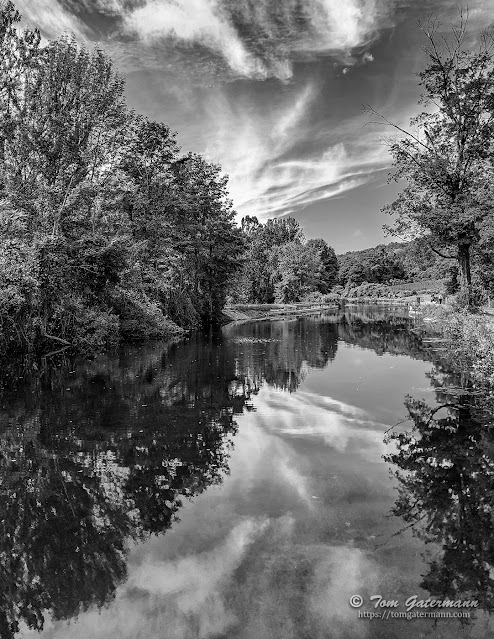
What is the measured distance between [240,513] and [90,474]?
104 inches

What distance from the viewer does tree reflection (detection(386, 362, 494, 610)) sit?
14.1ft

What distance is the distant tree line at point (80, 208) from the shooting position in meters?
18.7

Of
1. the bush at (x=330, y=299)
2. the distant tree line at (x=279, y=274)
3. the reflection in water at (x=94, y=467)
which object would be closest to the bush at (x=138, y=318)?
the reflection in water at (x=94, y=467)


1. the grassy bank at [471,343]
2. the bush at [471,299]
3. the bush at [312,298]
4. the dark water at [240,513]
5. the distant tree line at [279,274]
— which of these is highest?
the distant tree line at [279,274]

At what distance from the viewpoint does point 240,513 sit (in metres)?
5.51

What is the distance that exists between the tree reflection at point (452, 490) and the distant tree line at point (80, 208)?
14495 millimetres

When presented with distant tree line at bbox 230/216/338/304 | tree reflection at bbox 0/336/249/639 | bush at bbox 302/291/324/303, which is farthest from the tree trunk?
bush at bbox 302/291/324/303

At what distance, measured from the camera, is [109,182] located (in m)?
25.8

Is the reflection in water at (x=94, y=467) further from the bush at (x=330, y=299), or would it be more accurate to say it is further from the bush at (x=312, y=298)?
the bush at (x=330, y=299)

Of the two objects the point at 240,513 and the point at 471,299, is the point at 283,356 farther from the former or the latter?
the point at 471,299

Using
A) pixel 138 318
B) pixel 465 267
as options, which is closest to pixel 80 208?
pixel 138 318

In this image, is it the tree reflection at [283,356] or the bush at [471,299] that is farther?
the bush at [471,299]

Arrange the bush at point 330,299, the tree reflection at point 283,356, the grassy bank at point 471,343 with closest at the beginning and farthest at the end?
the grassy bank at point 471,343 < the tree reflection at point 283,356 < the bush at point 330,299

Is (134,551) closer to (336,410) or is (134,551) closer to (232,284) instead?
(336,410)
